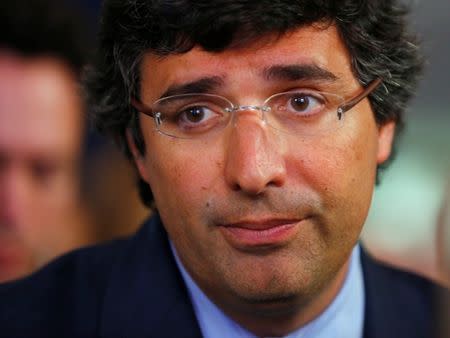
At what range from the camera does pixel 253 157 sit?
2.01 metres

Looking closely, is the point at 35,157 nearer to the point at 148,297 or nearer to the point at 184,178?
the point at 148,297

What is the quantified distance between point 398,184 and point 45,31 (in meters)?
1.96

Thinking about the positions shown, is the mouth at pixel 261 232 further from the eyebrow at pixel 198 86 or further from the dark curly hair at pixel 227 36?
the dark curly hair at pixel 227 36

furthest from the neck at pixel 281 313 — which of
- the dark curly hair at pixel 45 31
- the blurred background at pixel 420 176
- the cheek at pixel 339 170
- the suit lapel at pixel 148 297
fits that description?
the dark curly hair at pixel 45 31

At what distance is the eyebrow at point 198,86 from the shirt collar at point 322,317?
1.94 feet

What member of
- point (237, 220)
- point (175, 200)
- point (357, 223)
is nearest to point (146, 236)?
point (175, 200)

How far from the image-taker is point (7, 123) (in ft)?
10.9

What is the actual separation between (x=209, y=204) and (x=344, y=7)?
707 millimetres

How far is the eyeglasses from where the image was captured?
213 centimetres

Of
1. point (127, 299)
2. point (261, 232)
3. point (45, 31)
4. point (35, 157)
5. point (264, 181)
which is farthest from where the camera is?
point (45, 31)

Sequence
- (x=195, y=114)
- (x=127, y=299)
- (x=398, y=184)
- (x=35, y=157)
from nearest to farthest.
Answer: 1. (x=195, y=114)
2. (x=127, y=299)
3. (x=35, y=157)
4. (x=398, y=184)

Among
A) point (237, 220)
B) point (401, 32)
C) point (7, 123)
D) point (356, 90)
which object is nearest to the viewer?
point (237, 220)

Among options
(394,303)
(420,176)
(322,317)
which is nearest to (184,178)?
(322,317)

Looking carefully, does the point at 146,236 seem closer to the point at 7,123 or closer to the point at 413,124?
the point at 7,123
